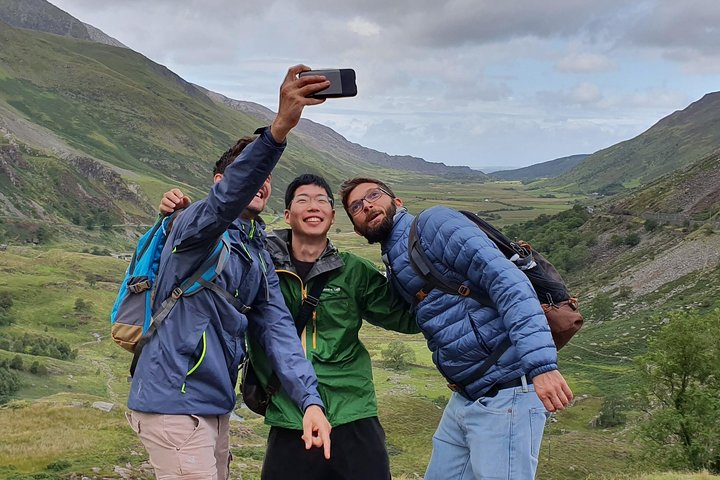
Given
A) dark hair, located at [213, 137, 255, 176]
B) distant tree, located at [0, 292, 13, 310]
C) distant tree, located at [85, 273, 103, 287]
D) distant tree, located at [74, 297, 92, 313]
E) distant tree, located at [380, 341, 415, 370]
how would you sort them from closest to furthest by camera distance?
dark hair, located at [213, 137, 255, 176] < distant tree, located at [380, 341, 415, 370] < distant tree, located at [0, 292, 13, 310] < distant tree, located at [74, 297, 92, 313] < distant tree, located at [85, 273, 103, 287]

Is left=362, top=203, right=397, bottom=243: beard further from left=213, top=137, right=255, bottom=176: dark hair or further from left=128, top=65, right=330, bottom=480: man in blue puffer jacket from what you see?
left=213, top=137, right=255, bottom=176: dark hair

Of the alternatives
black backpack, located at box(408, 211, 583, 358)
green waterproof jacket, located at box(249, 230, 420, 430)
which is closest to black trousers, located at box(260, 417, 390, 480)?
green waterproof jacket, located at box(249, 230, 420, 430)

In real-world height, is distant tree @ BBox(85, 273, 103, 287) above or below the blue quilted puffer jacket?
below

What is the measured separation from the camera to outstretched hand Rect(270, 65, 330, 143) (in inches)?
141

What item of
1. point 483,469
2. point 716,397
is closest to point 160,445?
point 483,469

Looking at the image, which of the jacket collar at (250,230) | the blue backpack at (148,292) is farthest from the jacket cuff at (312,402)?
the jacket collar at (250,230)

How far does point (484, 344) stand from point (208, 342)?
187cm

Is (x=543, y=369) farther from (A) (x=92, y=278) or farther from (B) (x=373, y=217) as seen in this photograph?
(A) (x=92, y=278)

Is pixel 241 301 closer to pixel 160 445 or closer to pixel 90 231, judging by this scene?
pixel 160 445

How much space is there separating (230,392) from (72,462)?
12.8 m

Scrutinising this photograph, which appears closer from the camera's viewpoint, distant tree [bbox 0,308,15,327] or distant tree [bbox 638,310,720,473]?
distant tree [bbox 638,310,720,473]

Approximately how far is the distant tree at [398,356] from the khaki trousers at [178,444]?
182 feet

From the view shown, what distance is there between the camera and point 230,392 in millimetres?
4141

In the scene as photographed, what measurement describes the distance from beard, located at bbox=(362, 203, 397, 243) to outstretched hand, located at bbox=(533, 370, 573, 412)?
161 cm
